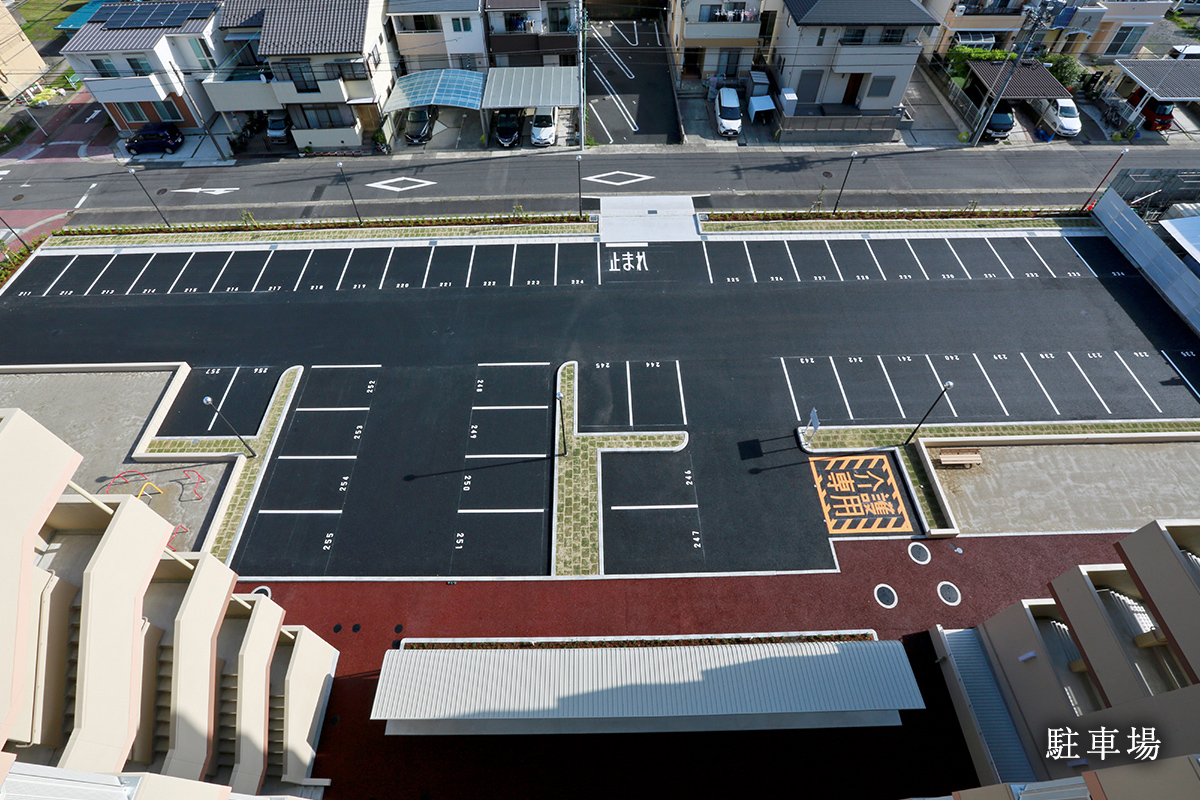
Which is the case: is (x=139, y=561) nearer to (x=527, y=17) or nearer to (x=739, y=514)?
(x=739, y=514)

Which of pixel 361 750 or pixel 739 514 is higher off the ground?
pixel 739 514

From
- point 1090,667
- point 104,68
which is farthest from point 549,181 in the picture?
point 1090,667

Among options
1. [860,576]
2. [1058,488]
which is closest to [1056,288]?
[1058,488]

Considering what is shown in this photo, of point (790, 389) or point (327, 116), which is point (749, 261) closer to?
point (790, 389)

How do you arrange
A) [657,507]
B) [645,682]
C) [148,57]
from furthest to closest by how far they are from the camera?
[148,57] → [657,507] → [645,682]

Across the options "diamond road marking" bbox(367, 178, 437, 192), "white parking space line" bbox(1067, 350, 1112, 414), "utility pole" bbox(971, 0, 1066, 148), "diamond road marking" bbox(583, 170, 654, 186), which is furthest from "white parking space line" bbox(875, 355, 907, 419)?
"diamond road marking" bbox(367, 178, 437, 192)

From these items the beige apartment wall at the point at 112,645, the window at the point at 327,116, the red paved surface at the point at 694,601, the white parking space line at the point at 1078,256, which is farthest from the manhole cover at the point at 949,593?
the window at the point at 327,116
